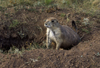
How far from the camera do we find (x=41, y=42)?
6031 mm

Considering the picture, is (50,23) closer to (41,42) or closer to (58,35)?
(58,35)

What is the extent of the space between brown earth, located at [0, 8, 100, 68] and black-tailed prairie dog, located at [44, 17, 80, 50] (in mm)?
439

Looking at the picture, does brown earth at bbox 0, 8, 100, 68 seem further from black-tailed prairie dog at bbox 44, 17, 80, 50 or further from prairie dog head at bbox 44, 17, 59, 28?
prairie dog head at bbox 44, 17, 59, 28

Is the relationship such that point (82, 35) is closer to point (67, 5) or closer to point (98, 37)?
point (98, 37)

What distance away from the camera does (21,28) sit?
5910mm

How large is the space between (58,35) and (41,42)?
1.27 m

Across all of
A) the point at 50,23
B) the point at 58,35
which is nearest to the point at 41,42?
the point at 58,35

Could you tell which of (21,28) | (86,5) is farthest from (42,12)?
(86,5)

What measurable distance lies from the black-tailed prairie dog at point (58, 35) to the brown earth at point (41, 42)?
0.44 meters

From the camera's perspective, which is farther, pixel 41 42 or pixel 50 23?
pixel 41 42

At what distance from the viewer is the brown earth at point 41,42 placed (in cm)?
337

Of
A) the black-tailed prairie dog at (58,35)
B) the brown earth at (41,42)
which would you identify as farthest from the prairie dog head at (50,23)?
the brown earth at (41,42)

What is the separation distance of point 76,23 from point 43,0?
110 inches

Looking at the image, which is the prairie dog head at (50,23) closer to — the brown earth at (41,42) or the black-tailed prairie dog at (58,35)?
the black-tailed prairie dog at (58,35)
